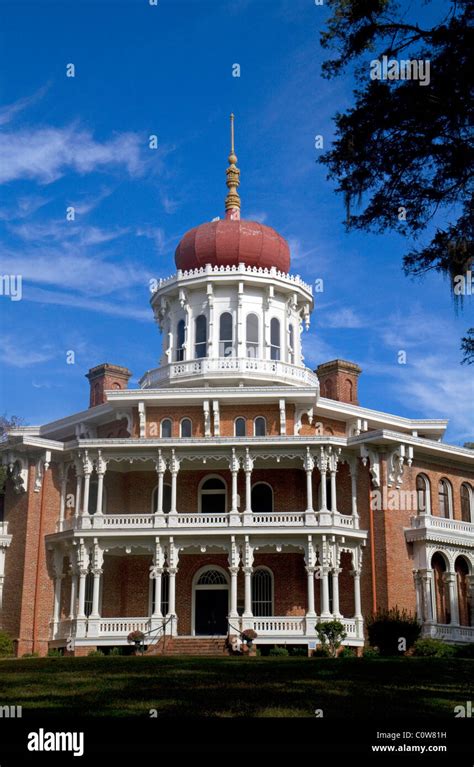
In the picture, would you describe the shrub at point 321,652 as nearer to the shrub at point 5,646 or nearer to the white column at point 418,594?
the white column at point 418,594

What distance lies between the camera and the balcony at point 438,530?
42466 mm

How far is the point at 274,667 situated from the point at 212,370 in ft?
76.9

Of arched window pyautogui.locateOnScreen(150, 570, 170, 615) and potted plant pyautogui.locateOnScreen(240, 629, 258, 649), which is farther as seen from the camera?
arched window pyautogui.locateOnScreen(150, 570, 170, 615)

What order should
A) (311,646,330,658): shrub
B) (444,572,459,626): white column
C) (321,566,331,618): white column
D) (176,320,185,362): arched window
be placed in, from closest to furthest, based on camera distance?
(311,646,330,658): shrub → (321,566,331,618): white column → (444,572,459,626): white column → (176,320,185,362): arched window

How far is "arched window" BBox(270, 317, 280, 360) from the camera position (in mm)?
49500

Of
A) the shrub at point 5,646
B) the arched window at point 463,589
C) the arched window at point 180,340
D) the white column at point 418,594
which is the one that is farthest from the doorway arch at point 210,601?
the arched window at point 180,340

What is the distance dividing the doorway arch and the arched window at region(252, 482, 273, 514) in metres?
3.14

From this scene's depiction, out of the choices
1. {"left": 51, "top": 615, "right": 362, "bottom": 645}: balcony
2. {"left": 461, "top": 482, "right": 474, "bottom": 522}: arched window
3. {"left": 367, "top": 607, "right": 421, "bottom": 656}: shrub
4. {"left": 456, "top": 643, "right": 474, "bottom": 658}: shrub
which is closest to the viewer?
{"left": 367, "top": 607, "right": 421, "bottom": 656}: shrub

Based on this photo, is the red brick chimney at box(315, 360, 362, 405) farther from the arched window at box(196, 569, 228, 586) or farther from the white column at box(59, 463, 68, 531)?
the white column at box(59, 463, 68, 531)

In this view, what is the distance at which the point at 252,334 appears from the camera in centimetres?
4912

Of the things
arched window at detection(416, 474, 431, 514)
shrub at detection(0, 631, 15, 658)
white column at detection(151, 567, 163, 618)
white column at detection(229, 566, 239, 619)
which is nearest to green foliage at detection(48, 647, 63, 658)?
shrub at detection(0, 631, 15, 658)

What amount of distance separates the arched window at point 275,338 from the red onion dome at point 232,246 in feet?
10.1

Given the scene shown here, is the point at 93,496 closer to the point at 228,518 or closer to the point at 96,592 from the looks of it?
the point at 96,592

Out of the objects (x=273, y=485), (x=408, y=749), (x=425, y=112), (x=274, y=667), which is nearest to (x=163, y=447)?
(x=273, y=485)
